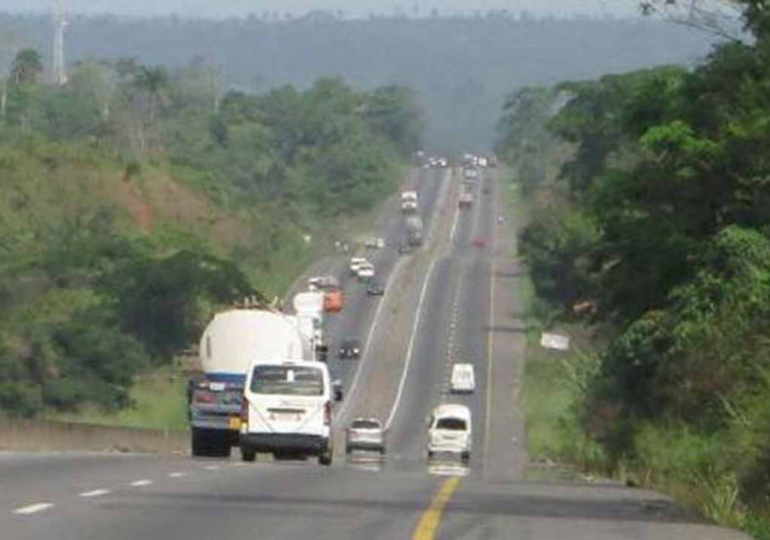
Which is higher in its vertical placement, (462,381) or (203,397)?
(203,397)

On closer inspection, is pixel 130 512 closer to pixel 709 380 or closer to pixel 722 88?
pixel 709 380

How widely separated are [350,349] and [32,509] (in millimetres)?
90088

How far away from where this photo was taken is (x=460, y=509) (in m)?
28.5

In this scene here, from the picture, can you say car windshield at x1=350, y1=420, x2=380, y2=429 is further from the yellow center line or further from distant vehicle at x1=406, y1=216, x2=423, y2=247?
distant vehicle at x1=406, y1=216, x2=423, y2=247

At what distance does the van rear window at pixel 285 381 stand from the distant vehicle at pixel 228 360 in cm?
332

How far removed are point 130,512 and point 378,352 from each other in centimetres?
9252

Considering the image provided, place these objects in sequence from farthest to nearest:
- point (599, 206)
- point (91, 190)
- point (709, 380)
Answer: point (91, 190) → point (599, 206) → point (709, 380)

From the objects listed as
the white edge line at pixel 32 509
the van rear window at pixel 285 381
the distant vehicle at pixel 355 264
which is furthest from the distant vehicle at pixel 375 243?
the white edge line at pixel 32 509

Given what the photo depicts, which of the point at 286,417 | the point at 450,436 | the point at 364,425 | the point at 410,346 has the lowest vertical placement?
the point at 450,436

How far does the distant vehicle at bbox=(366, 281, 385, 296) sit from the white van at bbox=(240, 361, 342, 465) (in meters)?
89.5

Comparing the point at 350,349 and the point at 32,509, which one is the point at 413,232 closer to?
the point at 350,349

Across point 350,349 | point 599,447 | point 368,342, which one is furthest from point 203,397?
point 368,342

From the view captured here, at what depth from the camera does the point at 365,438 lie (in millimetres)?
75938

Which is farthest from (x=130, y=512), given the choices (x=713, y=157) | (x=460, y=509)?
(x=713, y=157)
